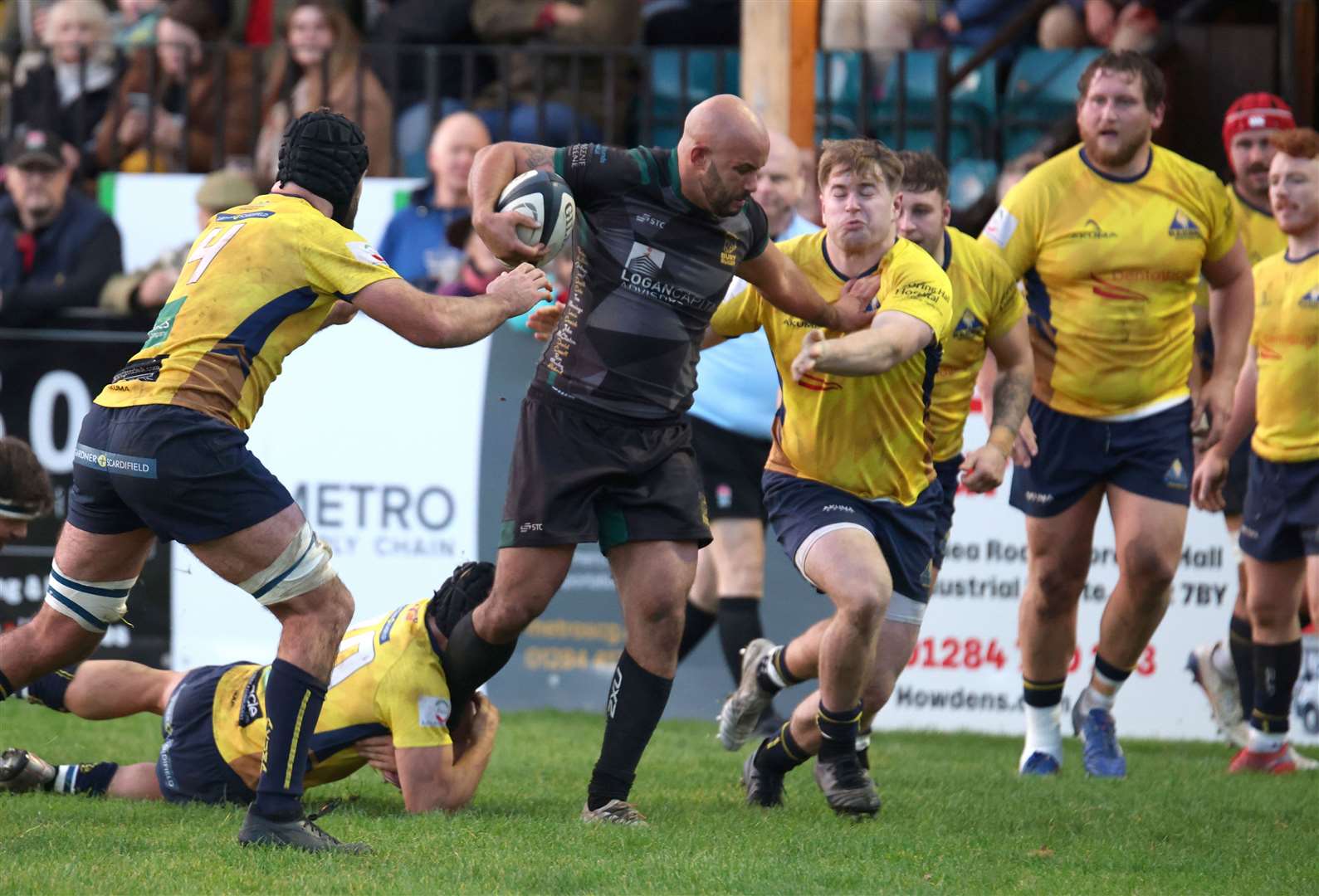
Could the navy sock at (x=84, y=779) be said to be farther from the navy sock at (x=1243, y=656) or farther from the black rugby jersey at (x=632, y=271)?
the navy sock at (x=1243, y=656)

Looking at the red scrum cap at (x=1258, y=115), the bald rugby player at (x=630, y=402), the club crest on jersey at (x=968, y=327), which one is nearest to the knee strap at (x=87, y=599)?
the bald rugby player at (x=630, y=402)

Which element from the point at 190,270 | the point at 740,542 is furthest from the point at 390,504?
the point at 190,270

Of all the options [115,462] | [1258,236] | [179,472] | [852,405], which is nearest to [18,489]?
[115,462]

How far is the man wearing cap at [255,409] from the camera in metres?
4.93

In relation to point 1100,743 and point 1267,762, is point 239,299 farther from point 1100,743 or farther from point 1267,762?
point 1267,762

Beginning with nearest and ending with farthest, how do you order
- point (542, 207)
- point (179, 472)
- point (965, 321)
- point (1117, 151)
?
point (179, 472)
point (542, 207)
point (965, 321)
point (1117, 151)

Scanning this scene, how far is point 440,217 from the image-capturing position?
10117 mm

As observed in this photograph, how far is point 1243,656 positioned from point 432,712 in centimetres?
416

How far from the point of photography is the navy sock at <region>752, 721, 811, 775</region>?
621cm

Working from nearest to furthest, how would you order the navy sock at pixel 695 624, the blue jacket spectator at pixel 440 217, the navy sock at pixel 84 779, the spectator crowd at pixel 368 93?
1. the navy sock at pixel 84 779
2. the navy sock at pixel 695 624
3. the blue jacket spectator at pixel 440 217
4. the spectator crowd at pixel 368 93

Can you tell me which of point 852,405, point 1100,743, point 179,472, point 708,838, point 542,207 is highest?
point 542,207

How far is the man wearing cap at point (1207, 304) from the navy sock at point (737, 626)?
221 cm

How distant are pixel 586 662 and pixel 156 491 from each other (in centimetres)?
460

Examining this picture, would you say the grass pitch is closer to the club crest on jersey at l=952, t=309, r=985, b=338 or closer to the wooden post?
the club crest on jersey at l=952, t=309, r=985, b=338
